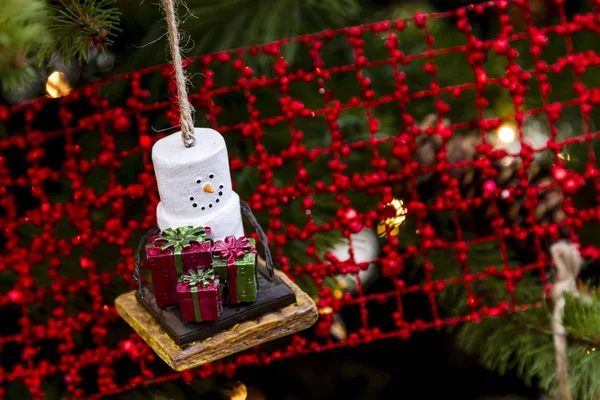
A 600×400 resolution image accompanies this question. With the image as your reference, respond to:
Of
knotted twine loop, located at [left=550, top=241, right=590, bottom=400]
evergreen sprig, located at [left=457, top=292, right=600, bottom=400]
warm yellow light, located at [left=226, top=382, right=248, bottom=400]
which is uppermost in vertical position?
knotted twine loop, located at [left=550, top=241, right=590, bottom=400]

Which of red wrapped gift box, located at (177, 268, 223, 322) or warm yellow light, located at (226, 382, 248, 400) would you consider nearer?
red wrapped gift box, located at (177, 268, 223, 322)

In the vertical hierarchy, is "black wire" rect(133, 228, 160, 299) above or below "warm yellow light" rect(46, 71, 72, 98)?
below

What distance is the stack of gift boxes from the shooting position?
0.64m

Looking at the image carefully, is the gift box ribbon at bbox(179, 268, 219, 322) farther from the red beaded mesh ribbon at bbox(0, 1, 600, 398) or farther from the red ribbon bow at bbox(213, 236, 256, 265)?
the red beaded mesh ribbon at bbox(0, 1, 600, 398)

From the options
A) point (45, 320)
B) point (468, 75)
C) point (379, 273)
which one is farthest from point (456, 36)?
point (45, 320)

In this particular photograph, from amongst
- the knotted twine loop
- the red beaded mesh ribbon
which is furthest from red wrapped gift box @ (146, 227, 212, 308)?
the knotted twine loop

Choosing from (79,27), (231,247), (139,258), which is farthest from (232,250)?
(79,27)

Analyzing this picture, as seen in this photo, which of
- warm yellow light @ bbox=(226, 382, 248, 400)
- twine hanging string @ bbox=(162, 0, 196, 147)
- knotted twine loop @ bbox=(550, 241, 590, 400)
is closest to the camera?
twine hanging string @ bbox=(162, 0, 196, 147)

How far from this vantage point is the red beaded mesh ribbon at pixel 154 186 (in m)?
0.82

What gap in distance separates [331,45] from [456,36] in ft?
0.52

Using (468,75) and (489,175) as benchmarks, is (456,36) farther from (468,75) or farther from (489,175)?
(489,175)

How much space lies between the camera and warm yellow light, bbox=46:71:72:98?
838 millimetres

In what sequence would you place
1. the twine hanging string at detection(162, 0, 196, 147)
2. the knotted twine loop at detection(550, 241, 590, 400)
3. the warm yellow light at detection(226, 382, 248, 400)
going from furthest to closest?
the warm yellow light at detection(226, 382, 248, 400) < the knotted twine loop at detection(550, 241, 590, 400) < the twine hanging string at detection(162, 0, 196, 147)

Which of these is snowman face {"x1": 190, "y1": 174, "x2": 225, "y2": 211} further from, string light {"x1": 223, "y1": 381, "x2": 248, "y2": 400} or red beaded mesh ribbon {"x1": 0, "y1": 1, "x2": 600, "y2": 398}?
string light {"x1": 223, "y1": 381, "x2": 248, "y2": 400}
